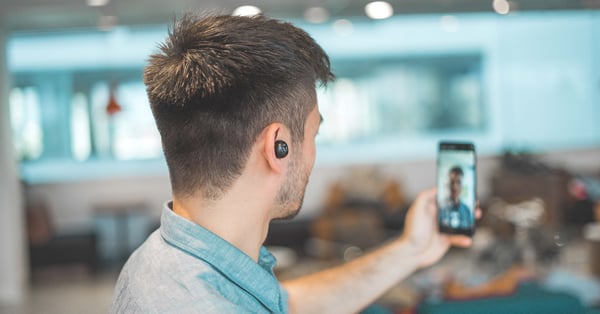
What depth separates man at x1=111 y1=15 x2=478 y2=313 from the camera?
1014mm

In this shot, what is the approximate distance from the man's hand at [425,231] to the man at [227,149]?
18.0 inches

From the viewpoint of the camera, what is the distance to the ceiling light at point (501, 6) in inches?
303

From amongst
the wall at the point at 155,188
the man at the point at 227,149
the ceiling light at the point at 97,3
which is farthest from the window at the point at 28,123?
the man at the point at 227,149

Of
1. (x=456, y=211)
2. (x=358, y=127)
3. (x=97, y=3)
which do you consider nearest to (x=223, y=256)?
(x=456, y=211)

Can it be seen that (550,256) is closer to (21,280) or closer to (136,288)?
(21,280)

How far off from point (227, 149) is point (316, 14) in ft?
23.0

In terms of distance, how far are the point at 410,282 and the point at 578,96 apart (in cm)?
617

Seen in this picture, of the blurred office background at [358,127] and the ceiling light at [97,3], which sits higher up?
the ceiling light at [97,3]

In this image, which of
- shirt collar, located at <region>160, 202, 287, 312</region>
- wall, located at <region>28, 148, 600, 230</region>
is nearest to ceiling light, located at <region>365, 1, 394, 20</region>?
wall, located at <region>28, 148, 600, 230</region>

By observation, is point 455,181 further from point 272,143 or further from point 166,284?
point 166,284

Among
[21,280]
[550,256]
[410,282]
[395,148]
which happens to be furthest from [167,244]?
[395,148]

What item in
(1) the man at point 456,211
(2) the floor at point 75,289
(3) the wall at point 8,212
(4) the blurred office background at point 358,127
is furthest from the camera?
(4) the blurred office background at point 358,127

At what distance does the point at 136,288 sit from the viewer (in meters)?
1.00

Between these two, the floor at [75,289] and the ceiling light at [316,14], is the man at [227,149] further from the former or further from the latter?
the ceiling light at [316,14]
